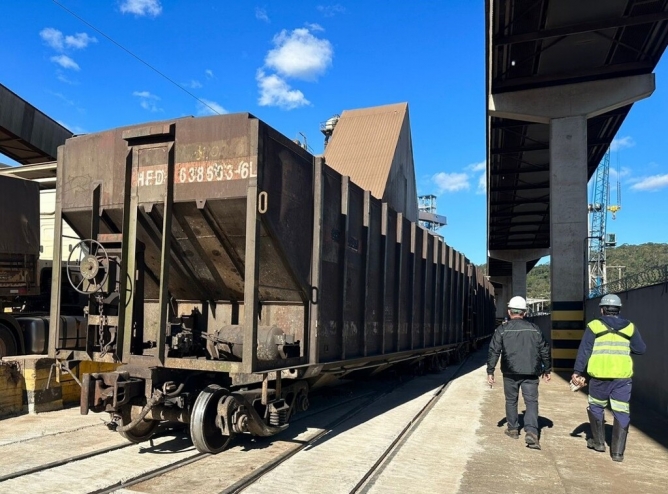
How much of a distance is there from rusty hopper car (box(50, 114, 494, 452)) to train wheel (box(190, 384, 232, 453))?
0.02 m

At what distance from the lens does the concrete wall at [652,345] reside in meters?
8.32

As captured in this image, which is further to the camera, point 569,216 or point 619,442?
point 569,216

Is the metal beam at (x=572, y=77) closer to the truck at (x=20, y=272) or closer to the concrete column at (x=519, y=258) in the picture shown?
the truck at (x=20, y=272)

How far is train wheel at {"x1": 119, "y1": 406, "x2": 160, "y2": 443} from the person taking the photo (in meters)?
5.47

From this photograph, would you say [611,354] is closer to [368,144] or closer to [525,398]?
[525,398]

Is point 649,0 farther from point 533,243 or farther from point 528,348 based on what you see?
point 533,243

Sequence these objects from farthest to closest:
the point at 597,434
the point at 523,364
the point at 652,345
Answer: the point at 652,345 < the point at 523,364 < the point at 597,434

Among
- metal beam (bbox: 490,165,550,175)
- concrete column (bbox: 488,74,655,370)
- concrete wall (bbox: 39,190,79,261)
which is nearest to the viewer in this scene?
concrete wall (bbox: 39,190,79,261)

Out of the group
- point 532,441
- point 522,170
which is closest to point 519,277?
point 522,170

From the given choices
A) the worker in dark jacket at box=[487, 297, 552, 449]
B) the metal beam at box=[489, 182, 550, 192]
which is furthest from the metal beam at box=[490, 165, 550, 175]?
the worker in dark jacket at box=[487, 297, 552, 449]

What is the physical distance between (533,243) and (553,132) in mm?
30451

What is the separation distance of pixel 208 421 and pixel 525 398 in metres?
4.05

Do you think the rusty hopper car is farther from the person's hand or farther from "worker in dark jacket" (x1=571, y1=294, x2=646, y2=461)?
"worker in dark jacket" (x1=571, y1=294, x2=646, y2=461)

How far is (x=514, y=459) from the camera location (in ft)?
19.1
